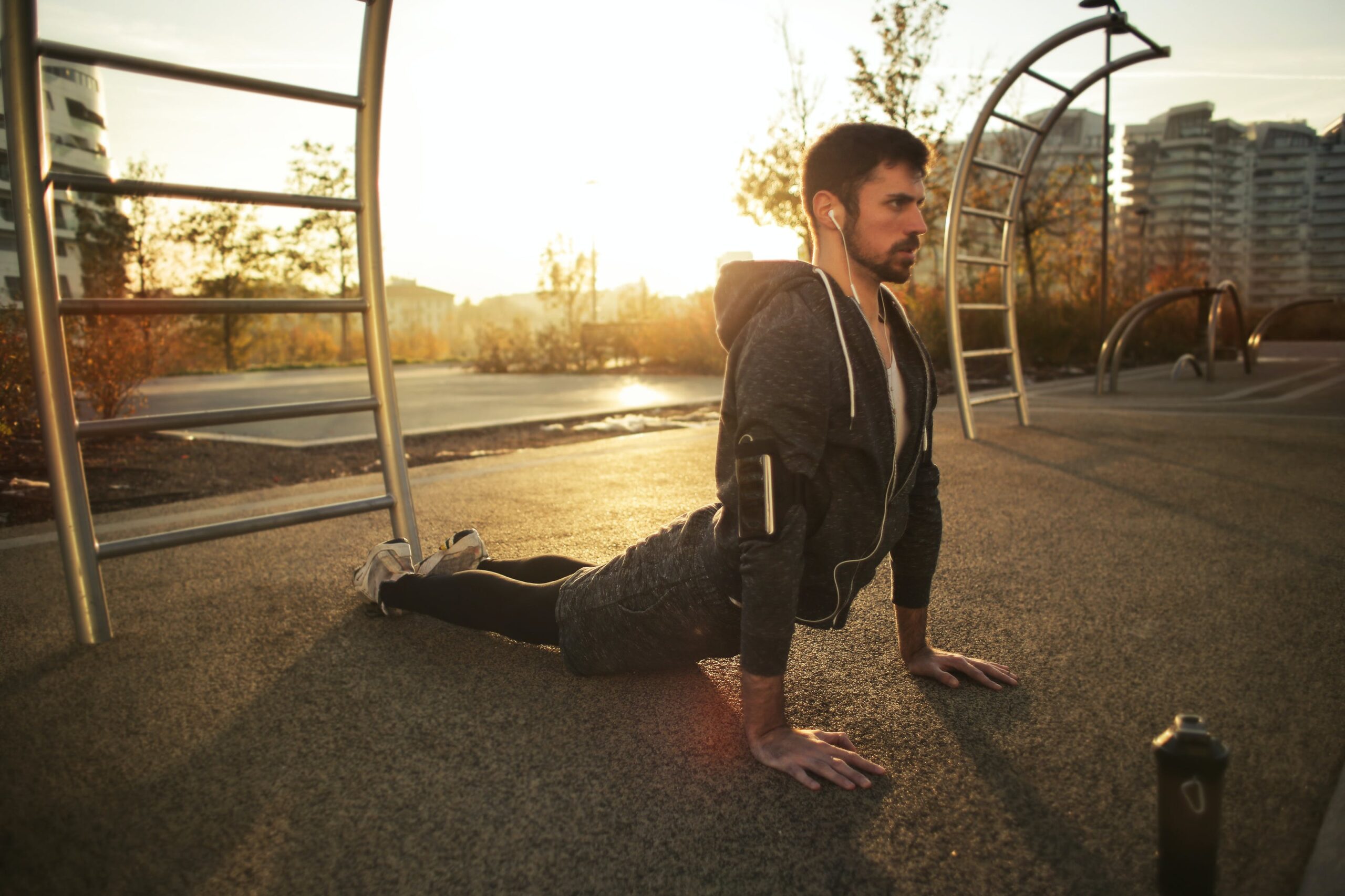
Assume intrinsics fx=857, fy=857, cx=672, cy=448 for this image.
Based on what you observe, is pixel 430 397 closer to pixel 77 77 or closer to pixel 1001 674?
pixel 77 77

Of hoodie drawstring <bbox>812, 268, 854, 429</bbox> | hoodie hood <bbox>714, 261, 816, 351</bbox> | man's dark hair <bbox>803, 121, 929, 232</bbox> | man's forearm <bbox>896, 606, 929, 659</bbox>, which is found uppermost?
man's dark hair <bbox>803, 121, 929, 232</bbox>

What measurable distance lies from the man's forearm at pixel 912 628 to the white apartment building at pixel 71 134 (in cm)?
237

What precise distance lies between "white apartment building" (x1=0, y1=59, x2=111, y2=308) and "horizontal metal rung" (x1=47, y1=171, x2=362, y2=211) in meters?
0.20

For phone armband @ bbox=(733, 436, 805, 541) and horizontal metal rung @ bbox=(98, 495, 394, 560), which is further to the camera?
horizontal metal rung @ bbox=(98, 495, 394, 560)

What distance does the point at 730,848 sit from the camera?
1392 mm

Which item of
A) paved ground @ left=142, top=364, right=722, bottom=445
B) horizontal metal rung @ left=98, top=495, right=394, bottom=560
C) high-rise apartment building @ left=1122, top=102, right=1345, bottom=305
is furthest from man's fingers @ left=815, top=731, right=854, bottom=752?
high-rise apartment building @ left=1122, top=102, right=1345, bottom=305

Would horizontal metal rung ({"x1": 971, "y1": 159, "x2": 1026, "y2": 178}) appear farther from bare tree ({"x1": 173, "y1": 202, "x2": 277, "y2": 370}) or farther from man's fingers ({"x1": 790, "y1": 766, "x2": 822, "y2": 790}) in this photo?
man's fingers ({"x1": 790, "y1": 766, "x2": 822, "y2": 790})

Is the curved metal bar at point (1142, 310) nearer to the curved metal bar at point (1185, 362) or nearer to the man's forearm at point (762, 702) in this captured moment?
the curved metal bar at point (1185, 362)

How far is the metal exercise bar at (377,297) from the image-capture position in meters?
2.68

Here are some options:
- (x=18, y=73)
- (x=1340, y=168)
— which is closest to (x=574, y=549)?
(x=18, y=73)

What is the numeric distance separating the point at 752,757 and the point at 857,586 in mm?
414

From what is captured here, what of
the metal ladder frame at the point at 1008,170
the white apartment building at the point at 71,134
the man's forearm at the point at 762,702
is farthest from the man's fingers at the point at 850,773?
the metal ladder frame at the point at 1008,170

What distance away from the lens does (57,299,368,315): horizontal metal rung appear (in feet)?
7.26

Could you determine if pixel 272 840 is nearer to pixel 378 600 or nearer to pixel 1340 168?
pixel 378 600
